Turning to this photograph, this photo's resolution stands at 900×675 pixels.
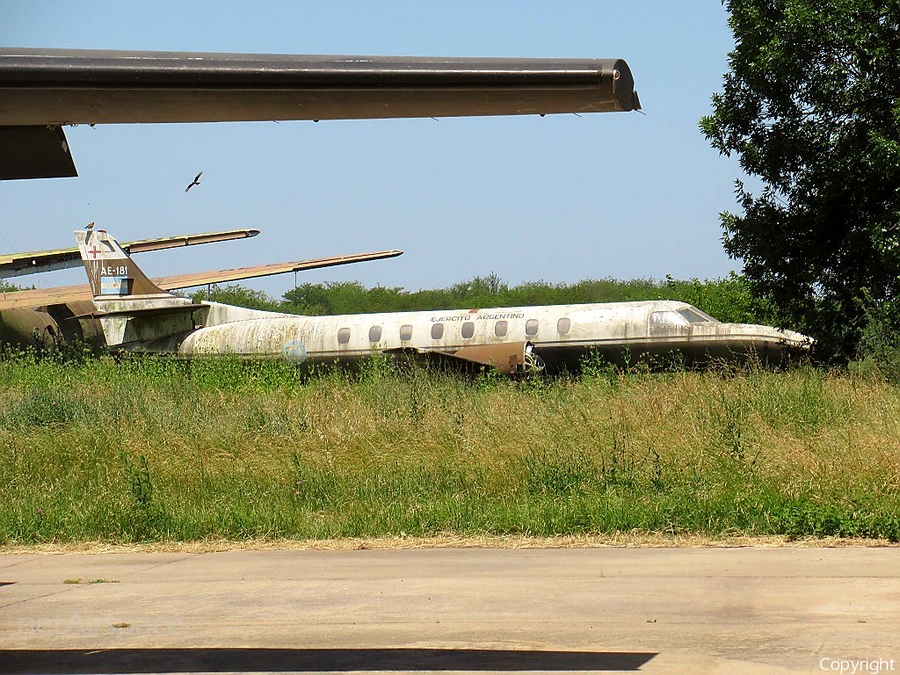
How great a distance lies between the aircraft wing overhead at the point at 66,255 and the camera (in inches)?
1106

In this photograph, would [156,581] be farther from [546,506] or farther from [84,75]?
[84,75]

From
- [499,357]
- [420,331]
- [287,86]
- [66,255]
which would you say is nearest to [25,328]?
[66,255]

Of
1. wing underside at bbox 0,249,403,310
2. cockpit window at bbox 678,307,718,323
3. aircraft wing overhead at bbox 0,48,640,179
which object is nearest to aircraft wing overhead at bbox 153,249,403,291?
wing underside at bbox 0,249,403,310

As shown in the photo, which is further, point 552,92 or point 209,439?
point 209,439

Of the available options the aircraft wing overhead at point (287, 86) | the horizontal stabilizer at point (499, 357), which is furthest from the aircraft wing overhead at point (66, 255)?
the aircraft wing overhead at point (287, 86)

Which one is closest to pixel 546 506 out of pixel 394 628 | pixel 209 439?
pixel 394 628

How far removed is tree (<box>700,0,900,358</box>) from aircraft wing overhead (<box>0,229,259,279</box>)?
18419 mm

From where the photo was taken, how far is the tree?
1945 centimetres

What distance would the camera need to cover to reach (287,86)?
3.63m

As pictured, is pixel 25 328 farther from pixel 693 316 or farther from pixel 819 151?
pixel 819 151

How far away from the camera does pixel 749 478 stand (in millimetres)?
9734

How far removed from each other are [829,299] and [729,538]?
50.9ft

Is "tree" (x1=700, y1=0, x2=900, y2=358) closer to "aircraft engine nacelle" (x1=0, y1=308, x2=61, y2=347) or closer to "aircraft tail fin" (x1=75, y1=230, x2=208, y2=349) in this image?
"aircraft tail fin" (x1=75, y1=230, x2=208, y2=349)

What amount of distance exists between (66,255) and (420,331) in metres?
13.2
